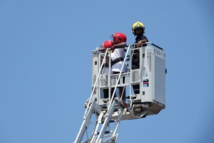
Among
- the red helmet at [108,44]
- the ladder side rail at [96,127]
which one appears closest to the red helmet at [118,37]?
the red helmet at [108,44]

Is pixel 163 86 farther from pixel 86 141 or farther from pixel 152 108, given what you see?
pixel 86 141

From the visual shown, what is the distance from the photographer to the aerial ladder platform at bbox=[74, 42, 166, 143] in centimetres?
4794

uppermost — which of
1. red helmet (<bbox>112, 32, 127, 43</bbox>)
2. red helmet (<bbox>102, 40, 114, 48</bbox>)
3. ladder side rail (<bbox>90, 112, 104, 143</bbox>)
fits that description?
red helmet (<bbox>112, 32, 127, 43</bbox>)

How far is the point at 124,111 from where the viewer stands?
1901 inches

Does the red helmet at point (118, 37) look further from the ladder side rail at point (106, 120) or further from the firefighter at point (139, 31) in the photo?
the ladder side rail at point (106, 120)

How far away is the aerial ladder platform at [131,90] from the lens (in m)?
47.9

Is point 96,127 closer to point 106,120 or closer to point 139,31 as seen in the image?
point 106,120

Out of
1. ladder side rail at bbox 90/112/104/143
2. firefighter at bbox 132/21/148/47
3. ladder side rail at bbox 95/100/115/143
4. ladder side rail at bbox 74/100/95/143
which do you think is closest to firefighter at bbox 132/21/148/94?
firefighter at bbox 132/21/148/47

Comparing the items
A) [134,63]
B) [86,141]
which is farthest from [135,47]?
[86,141]

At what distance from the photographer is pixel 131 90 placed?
159 ft

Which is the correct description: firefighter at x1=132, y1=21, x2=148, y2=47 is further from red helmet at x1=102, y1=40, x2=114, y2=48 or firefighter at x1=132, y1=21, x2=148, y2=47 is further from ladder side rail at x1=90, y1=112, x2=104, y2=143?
ladder side rail at x1=90, y1=112, x2=104, y2=143

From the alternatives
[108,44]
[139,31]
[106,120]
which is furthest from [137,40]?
[106,120]

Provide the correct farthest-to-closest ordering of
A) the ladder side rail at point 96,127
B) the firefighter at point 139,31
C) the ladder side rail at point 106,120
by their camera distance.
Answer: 1. the firefighter at point 139,31
2. the ladder side rail at point 96,127
3. the ladder side rail at point 106,120

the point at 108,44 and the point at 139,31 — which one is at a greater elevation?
the point at 139,31
